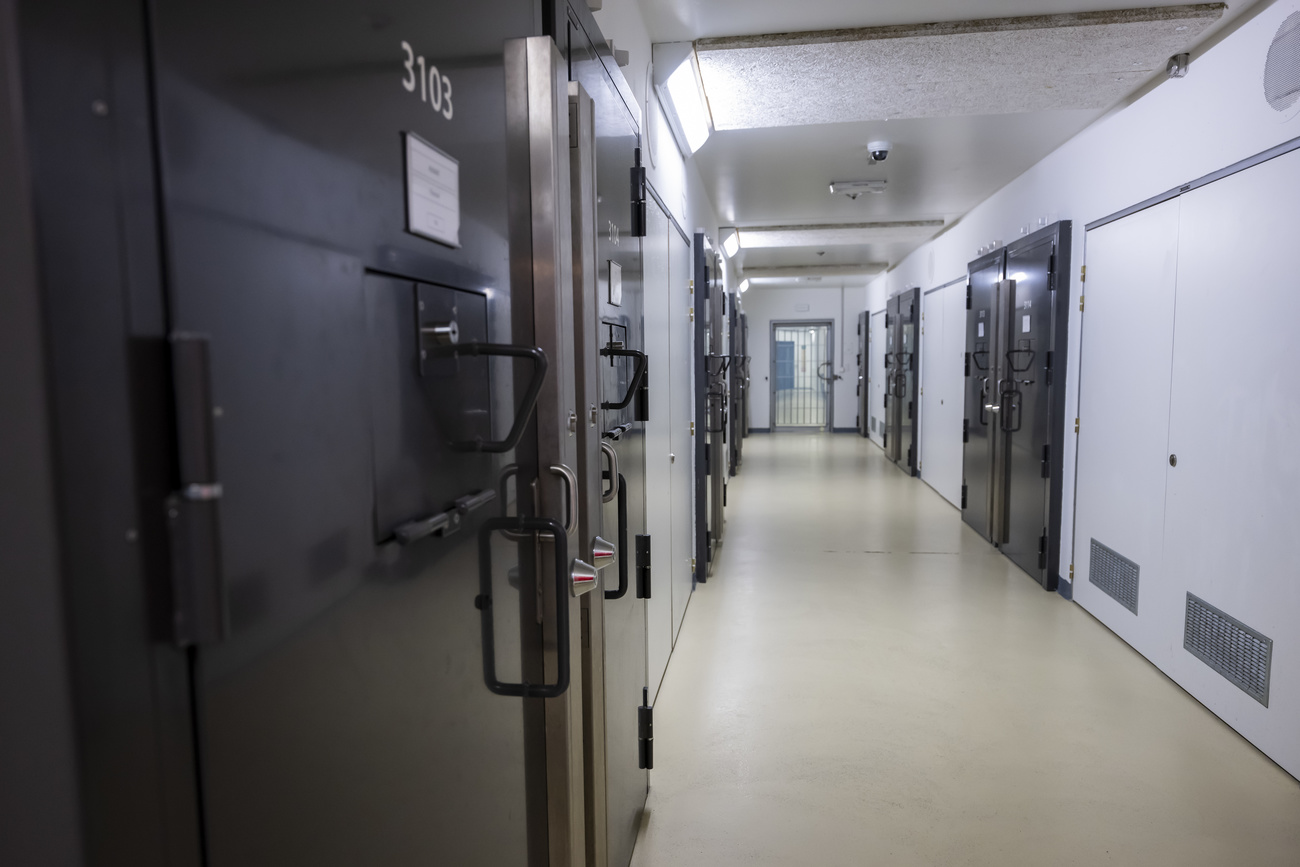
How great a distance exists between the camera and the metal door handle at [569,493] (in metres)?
1.26

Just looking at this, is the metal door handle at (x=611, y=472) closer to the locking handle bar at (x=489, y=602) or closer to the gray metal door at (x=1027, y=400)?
the locking handle bar at (x=489, y=602)

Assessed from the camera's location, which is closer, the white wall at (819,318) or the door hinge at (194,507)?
the door hinge at (194,507)

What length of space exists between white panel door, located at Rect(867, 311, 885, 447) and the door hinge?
11.3 metres

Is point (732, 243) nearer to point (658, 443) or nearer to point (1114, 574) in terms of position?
point (1114, 574)

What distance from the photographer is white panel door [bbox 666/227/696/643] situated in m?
3.70

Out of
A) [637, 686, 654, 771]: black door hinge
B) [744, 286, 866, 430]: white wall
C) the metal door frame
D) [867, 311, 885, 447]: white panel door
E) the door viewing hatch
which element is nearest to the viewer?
[637, 686, 654, 771]: black door hinge

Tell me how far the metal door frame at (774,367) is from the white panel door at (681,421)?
31.8 ft

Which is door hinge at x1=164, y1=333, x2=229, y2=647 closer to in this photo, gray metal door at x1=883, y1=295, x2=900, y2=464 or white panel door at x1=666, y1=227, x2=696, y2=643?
white panel door at x1=666, y1=227, x2=696, y2=643

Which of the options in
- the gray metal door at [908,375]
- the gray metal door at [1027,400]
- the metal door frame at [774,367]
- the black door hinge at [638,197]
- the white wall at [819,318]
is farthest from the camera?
the metal door frame at [774,367]

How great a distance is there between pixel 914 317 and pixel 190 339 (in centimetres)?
887

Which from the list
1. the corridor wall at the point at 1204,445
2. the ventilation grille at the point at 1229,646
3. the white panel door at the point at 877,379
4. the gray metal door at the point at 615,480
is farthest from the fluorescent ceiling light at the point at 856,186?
the white panel door at the point at 877,379

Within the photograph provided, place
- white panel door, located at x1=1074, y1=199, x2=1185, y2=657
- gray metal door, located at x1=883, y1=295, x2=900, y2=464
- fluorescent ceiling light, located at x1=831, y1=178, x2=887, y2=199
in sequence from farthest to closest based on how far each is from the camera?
1. gray metal door, located at x1=883, y1=295, x2=900, y2=464
2. fluorescent ceiling light, located at x1=831, y1=178, x2=887, y2=199
3. white panel door, located at x1=1074, y1=199, x2=1185, y2=657

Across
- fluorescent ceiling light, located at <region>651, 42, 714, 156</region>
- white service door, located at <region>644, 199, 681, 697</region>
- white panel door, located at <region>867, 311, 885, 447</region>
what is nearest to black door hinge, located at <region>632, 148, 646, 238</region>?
white service door, located at <region>644, 199, 681, 697</region>

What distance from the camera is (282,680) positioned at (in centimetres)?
67
